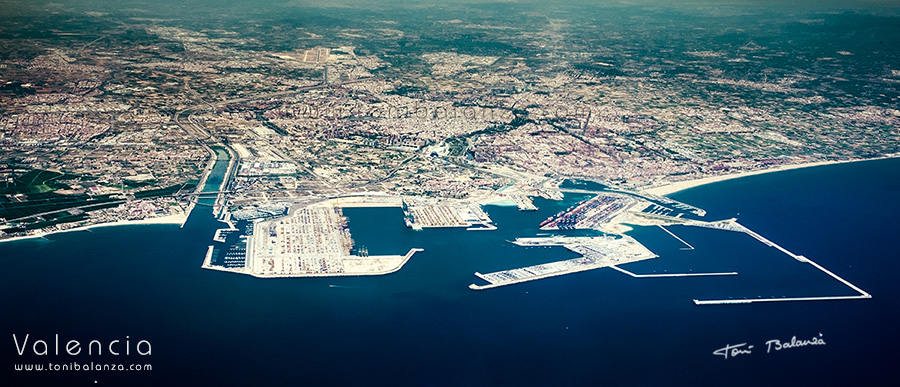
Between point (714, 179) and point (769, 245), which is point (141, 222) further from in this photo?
point (714, 179)

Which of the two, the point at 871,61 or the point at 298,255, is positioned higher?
the point at 871,61

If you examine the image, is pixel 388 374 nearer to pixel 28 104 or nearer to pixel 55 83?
pixel 28 104

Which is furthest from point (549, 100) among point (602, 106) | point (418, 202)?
point (418, 202)

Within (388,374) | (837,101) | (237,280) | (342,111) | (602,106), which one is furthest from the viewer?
(837,101)

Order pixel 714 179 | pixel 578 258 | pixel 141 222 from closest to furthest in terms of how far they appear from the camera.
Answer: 1. pixel 578 258
2. pixel 141 222
3. pixel 714 179

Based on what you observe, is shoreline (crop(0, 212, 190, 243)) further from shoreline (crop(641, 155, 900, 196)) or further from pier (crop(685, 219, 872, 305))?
shoreline (crop(641, 155, 900, 196))
